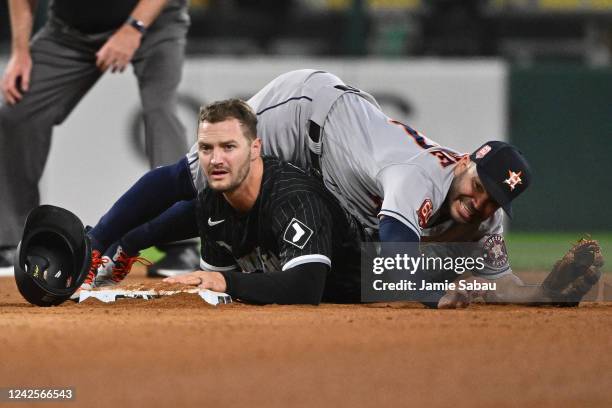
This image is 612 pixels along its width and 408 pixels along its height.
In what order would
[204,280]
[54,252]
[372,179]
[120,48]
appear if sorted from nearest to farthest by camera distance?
[204,280] → [372,179] → [54,252] → [120,48]

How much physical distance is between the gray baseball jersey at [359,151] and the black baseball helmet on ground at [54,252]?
60 cm

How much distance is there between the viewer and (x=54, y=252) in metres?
4.96

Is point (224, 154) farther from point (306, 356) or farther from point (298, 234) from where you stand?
point (306, 356)

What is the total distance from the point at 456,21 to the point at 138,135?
3.50 meters

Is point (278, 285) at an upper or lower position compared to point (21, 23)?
lower

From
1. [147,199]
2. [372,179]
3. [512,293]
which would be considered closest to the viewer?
[372,179]

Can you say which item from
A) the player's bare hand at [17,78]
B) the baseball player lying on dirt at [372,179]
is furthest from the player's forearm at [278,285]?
the player's bare hand at [17,78]

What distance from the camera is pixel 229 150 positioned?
4.60 meters

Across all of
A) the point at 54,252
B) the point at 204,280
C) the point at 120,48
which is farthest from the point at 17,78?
the point at 204,280

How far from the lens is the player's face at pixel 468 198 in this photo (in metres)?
4.70

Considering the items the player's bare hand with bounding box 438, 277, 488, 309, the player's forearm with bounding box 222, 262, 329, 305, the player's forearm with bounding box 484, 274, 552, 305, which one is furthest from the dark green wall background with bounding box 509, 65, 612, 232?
the player's forearm with bounding box 222, 262, 329, 305

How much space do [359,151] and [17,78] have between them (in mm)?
2550

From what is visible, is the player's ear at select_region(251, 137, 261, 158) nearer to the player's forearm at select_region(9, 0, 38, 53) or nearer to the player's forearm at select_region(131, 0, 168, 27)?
the player's forearm at select_region(131, 0, 168, 27)

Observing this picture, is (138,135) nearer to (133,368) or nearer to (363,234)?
(363,234)
